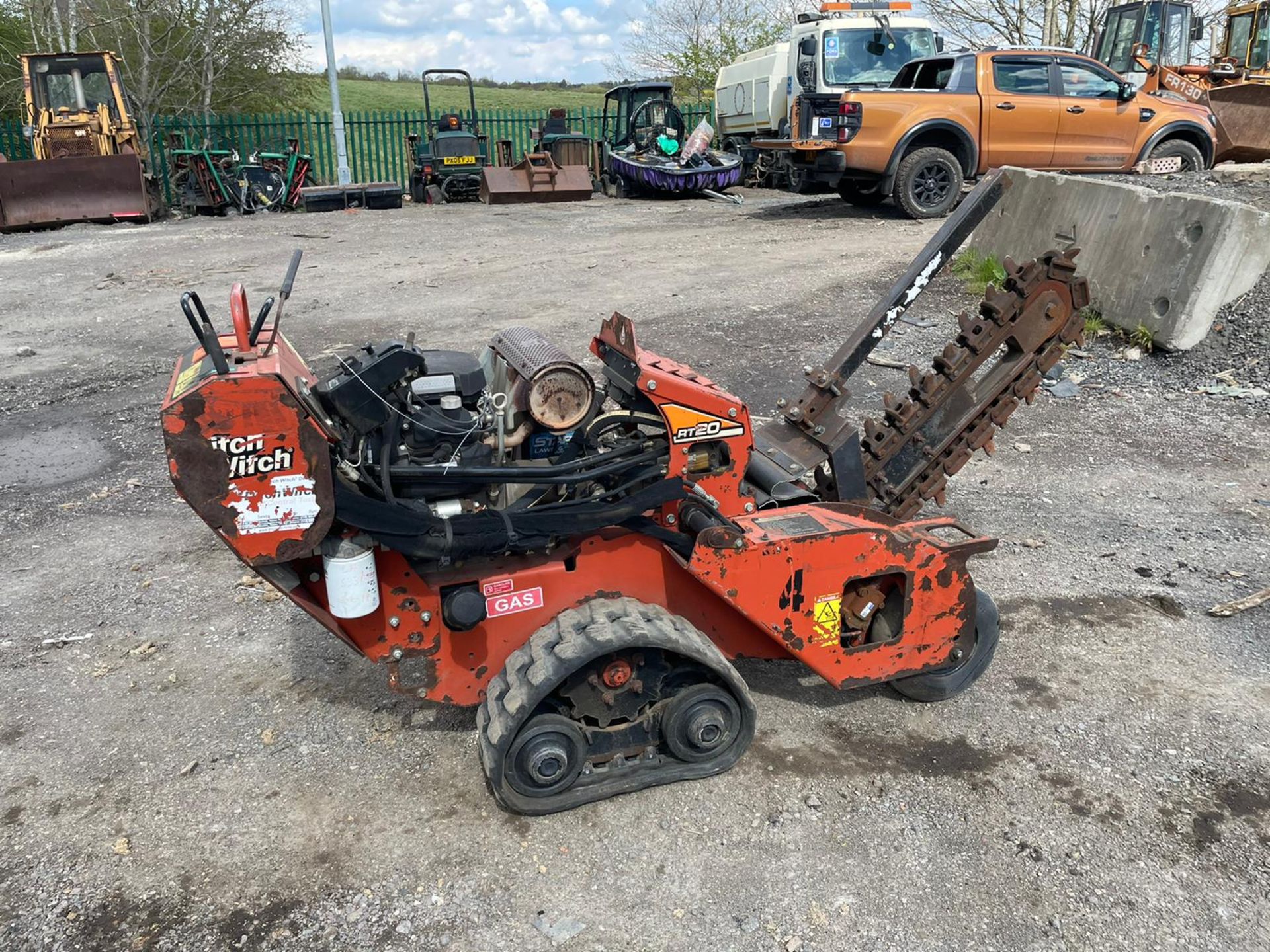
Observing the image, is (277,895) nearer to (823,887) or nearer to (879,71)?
(823,887)

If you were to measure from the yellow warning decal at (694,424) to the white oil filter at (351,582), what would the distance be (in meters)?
0.99

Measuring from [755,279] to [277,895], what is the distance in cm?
842

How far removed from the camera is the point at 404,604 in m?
3.06

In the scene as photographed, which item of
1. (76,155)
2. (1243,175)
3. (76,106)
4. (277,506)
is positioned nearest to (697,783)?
(277,506)

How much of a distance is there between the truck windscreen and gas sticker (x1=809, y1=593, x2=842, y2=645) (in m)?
15.0

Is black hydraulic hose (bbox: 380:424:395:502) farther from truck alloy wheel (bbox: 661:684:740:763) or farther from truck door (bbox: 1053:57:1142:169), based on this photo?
truck door (bbox: 1053:57:1142:169)

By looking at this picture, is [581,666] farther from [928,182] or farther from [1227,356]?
[928,182]

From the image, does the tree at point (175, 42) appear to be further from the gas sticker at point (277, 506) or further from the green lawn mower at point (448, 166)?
the gas sticker at point (277, 506)

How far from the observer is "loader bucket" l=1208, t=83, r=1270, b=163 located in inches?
573

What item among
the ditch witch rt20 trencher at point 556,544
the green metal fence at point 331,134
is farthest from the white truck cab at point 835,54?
the ditch witch rt20 trencher at point 556,544

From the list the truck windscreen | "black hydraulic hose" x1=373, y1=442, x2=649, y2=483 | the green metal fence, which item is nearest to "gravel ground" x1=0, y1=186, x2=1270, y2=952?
"black hydraulic hose" x1=373, y1=442, x2=649, y2=483

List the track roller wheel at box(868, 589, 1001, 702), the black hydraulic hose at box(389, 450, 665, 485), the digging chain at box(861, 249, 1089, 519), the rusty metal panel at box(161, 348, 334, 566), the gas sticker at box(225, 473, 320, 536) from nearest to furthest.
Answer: the rusty metal panel at box(161, 348, 334, 566) → the gas sticker at box(225, 473, 320, 536) → the black hydraulic hose at box(389, 450, 665, 485) → the track roller wheel at box(868, 589, 1001, 702) → the digging chain at box(861, 249, 1089, 519)

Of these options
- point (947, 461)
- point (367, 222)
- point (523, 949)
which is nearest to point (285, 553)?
point (523, 949)

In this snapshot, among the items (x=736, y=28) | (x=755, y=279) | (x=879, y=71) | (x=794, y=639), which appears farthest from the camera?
(x=736, y=28)
